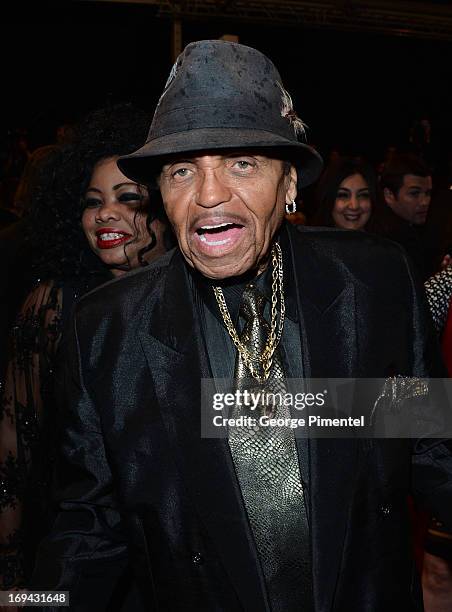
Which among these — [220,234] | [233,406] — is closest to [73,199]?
[220,234]

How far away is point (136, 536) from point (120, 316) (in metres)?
0.59

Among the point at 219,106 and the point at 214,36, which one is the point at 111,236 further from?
the point at 214,36

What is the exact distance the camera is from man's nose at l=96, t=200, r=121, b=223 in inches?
123

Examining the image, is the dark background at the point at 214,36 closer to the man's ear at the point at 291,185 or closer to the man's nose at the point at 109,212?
the man's nose at the point at 109,212

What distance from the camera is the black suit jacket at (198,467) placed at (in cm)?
180

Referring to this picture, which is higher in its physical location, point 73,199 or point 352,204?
point 352,204

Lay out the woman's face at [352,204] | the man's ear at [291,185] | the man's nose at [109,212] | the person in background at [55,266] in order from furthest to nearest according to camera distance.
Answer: the woman's face at [352,204]
the man's nose at [109,212]
the person in background at [55,266]
the man's ear at [291,185]

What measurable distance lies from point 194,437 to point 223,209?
58cm

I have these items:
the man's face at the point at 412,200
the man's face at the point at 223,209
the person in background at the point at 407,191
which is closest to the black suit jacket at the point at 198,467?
the man's face at the point at 223,209

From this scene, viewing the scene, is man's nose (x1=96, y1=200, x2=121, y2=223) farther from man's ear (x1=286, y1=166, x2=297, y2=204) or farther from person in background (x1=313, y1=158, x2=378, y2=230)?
person in background (x1=313, y1=158, x2=378, y2=230)

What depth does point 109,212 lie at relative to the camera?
313 cm

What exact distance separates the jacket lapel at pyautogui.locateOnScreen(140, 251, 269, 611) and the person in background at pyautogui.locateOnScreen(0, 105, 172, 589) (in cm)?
93

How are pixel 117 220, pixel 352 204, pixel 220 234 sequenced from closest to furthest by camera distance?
1. pixel 220 234
2. pixel 117 220
3. pixel 352 204

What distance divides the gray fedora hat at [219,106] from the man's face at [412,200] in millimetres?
4416
